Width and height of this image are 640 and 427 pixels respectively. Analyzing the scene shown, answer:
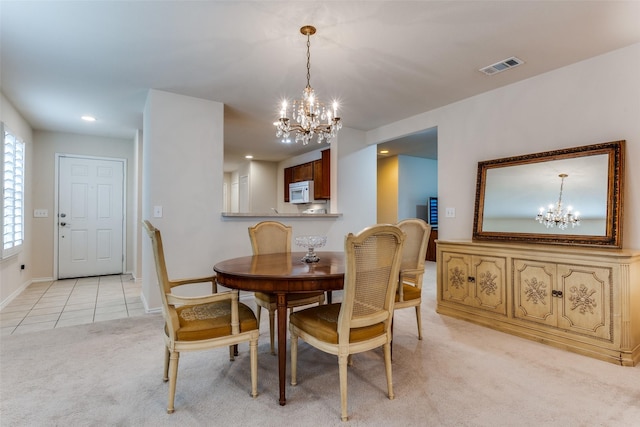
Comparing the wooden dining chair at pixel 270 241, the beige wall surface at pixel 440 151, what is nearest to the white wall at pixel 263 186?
the beige wall surface at pixel 440 151

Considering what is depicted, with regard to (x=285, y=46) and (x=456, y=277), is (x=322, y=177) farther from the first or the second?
(x=285, y=46)

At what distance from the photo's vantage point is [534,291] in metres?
2.68

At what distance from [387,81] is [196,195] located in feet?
7.73

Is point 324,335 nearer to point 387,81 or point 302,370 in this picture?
point 302,370

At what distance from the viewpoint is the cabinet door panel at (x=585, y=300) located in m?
2.30

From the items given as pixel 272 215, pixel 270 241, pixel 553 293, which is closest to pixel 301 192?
pixel 272 215

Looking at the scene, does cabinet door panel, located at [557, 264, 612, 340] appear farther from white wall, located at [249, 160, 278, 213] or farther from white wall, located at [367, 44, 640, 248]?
white wall, located at [249, 160, 278, 213]

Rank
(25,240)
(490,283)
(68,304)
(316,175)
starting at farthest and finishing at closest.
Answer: (316,175) → (25,240) → (68,304) → (490,283)

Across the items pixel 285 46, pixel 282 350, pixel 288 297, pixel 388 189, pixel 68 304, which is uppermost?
pixel 285 46

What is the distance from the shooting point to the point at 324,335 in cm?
176

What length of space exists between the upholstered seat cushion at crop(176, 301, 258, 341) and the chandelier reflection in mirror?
8.71 ft

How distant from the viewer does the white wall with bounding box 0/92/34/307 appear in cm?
364

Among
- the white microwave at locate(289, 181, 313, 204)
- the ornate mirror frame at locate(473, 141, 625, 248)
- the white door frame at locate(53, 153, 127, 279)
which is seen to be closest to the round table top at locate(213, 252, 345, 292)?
the ornate mirror frame at locate(473, 141, 625, 248)

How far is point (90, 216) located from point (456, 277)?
5.66 meters
